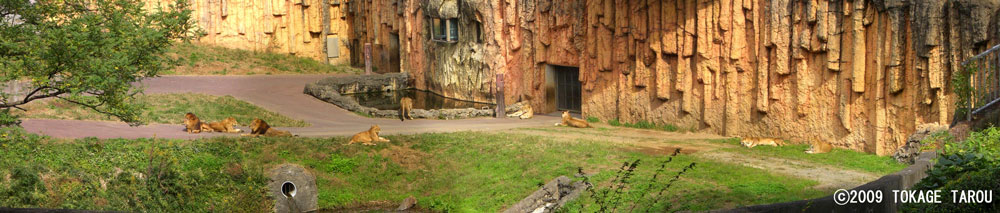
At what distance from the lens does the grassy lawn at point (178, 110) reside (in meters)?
28.2

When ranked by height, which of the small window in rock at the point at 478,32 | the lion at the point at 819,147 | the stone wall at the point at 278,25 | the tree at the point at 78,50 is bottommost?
the lion at the point at 819,147

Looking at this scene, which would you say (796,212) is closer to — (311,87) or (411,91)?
(311,87)

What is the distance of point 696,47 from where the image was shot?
89.6 feet

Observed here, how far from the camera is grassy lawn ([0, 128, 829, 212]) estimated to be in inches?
744

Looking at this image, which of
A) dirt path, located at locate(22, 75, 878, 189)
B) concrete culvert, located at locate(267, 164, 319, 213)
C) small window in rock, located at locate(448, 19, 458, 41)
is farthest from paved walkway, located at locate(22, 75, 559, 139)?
small window in rock, located at locate(448, 19, 458, 41)

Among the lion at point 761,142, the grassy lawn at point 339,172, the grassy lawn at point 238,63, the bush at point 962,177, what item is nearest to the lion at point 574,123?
the grassy lawn at point 339,172

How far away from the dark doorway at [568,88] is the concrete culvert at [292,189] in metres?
12.7

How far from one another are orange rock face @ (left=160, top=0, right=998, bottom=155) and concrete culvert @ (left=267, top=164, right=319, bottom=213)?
10.6 m

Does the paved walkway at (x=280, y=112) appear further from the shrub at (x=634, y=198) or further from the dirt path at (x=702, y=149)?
the shrub at (x=634, y=198)

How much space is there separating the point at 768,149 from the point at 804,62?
7.67ft

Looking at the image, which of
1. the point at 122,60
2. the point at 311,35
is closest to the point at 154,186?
the point at 122,60

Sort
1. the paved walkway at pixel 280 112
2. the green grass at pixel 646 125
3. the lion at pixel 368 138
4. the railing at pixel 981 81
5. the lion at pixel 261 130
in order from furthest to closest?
the green grass at pixel 646 125 < the lion at pixel 261 130 < the paved walkway at pixel 280 112 < the lion at pixel 368 138 < the railing at pixel 981 81

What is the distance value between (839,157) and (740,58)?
4.68 meters

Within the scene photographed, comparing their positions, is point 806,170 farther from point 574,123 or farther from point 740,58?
point 574,123
